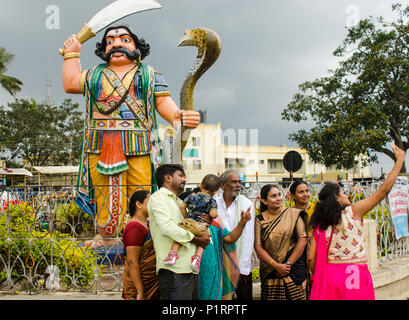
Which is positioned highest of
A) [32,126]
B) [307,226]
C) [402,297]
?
[32,126]

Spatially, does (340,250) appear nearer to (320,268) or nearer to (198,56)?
(320,268)

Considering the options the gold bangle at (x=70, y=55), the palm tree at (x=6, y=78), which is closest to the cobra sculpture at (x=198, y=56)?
the gold bangle at (x=70, y=55)

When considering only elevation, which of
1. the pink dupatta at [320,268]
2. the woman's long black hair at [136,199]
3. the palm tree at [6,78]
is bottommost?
the pink dupatta at [320,268]

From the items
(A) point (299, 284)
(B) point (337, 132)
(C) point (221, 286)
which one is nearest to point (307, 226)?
(A) point (299, 284)

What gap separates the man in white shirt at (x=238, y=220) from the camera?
3.24 m

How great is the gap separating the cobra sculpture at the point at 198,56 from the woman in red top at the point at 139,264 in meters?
3.15

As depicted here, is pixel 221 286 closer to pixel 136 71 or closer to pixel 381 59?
pixel 136 71

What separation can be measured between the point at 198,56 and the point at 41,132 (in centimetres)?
2140

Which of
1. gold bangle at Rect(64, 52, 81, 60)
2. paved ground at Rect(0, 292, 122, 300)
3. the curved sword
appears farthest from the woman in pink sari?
gold bangle at Rect(64, 52, 81, 60)

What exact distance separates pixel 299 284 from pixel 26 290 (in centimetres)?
276

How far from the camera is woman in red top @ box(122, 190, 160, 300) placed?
2770 mm

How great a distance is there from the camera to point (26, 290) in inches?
160

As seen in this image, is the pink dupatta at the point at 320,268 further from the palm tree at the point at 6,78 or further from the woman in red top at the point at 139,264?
the palm tree at the point at 6,78

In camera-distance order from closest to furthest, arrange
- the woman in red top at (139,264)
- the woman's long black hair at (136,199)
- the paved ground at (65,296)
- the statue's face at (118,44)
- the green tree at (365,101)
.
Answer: the woman in red top at (139,264)
the woman's long black hair at (136,199)
the paved ground at (65,296)
the statue's face at (118,44)
the green tree at (365,101)
